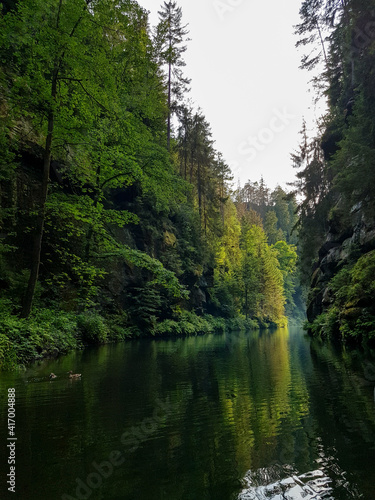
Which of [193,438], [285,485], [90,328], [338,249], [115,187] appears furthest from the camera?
[338,249]

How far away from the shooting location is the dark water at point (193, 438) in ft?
7.78

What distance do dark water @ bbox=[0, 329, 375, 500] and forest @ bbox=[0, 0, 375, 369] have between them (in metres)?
4.44

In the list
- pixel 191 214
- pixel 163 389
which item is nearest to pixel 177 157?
pixel 191 214

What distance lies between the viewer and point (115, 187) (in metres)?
17.8

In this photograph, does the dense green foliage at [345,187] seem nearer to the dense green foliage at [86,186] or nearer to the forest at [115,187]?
the forest at [115,187]

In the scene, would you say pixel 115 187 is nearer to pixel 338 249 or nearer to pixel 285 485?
pixel 338 249

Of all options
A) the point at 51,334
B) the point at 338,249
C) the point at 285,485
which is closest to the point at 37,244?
the point at 51,334

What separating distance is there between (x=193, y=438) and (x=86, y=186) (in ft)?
55.7

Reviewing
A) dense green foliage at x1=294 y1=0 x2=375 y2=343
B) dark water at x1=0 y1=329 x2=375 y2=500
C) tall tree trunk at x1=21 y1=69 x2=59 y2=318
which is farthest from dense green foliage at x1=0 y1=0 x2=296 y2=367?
dense green foliage at x1=294 y1=0 x2=375 y2=343

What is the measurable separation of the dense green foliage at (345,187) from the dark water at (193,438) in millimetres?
7759

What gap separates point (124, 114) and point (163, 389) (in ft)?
41.3

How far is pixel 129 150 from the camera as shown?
1525cm

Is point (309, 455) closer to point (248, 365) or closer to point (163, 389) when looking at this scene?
point (163, 389)

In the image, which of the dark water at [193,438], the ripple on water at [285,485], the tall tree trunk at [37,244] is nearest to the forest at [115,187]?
the tall tree trunk at [37,244]
